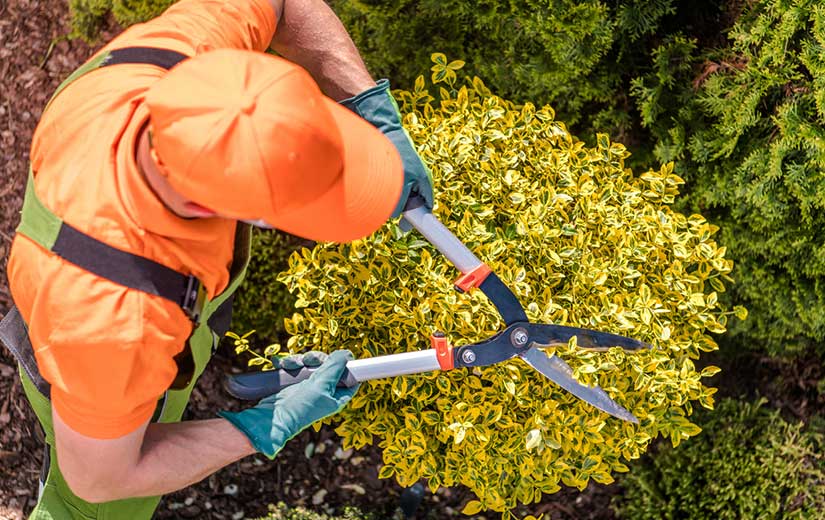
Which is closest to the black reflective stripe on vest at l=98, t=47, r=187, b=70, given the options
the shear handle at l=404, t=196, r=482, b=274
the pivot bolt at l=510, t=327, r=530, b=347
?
the shear handle at l=404, t=196, r=482, b=274

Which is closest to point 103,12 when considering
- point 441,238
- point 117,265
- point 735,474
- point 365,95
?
point 365,95

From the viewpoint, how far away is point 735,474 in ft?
11.4

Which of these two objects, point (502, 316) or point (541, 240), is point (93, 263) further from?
point (541, 240)

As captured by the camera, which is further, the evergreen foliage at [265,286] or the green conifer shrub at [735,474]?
the evergreen foliage at [265,286]

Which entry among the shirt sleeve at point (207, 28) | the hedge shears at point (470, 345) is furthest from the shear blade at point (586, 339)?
the shirt sleeve at point (207, 28)

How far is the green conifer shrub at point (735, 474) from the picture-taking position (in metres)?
→ 3.40

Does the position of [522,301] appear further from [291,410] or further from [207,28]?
[207,28]

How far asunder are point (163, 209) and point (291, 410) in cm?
84

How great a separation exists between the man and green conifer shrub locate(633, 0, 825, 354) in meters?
1.76

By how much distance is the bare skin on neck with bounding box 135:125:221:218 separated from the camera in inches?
67.0

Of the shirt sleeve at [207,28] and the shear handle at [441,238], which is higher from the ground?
the shirt sleeve at [207,28]

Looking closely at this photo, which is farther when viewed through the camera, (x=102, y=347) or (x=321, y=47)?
(x=321, y=47)

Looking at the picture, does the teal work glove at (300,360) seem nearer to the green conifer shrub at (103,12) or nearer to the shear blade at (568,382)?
the shear blade at (568,382)

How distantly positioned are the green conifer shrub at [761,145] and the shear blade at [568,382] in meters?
1.14
